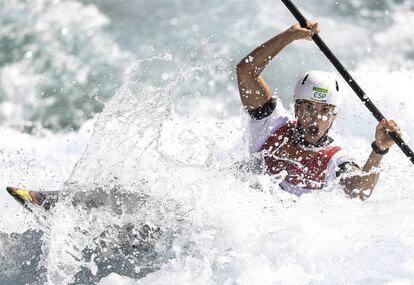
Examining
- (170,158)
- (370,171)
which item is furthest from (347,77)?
(170,158)

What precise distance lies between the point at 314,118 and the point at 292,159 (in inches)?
14.4

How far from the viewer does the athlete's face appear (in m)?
5.02

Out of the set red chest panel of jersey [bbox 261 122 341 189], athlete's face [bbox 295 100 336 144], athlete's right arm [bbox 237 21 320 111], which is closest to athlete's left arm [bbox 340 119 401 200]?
red chest panel of jersey [bbox 261 122 341 189]

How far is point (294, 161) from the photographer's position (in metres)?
5.07

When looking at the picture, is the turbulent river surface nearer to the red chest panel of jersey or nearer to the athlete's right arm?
the red chest panel of jersey

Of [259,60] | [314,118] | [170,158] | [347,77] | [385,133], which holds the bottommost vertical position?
[170,158]

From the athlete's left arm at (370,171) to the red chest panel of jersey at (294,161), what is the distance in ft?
0.67

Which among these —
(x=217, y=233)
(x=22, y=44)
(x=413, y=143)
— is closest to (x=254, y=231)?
(x=217, y=233)

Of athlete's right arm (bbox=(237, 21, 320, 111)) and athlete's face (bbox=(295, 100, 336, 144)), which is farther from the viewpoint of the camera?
athlete's face (bbox=(295, 100, 336, 144))

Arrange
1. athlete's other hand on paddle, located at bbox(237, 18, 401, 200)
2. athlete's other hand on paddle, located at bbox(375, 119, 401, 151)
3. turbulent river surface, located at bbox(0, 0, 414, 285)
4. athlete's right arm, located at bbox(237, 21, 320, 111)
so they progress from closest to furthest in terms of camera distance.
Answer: turbulent river surface, located at bbox(0, 0, 414, 285) → athlete's right arm, located at bbox(237, 21, 320, 111) → athlete's other hand on paddle, located at bbox(375, 119, 401, 151) → athlete's other hand on paddle, located at bbox(237, 18, 401, 200)

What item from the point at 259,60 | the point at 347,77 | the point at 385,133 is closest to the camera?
the point at 259,60

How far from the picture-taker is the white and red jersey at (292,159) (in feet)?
16.6

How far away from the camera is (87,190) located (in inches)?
182

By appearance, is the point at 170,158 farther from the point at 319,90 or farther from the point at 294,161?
the point at 319,90
